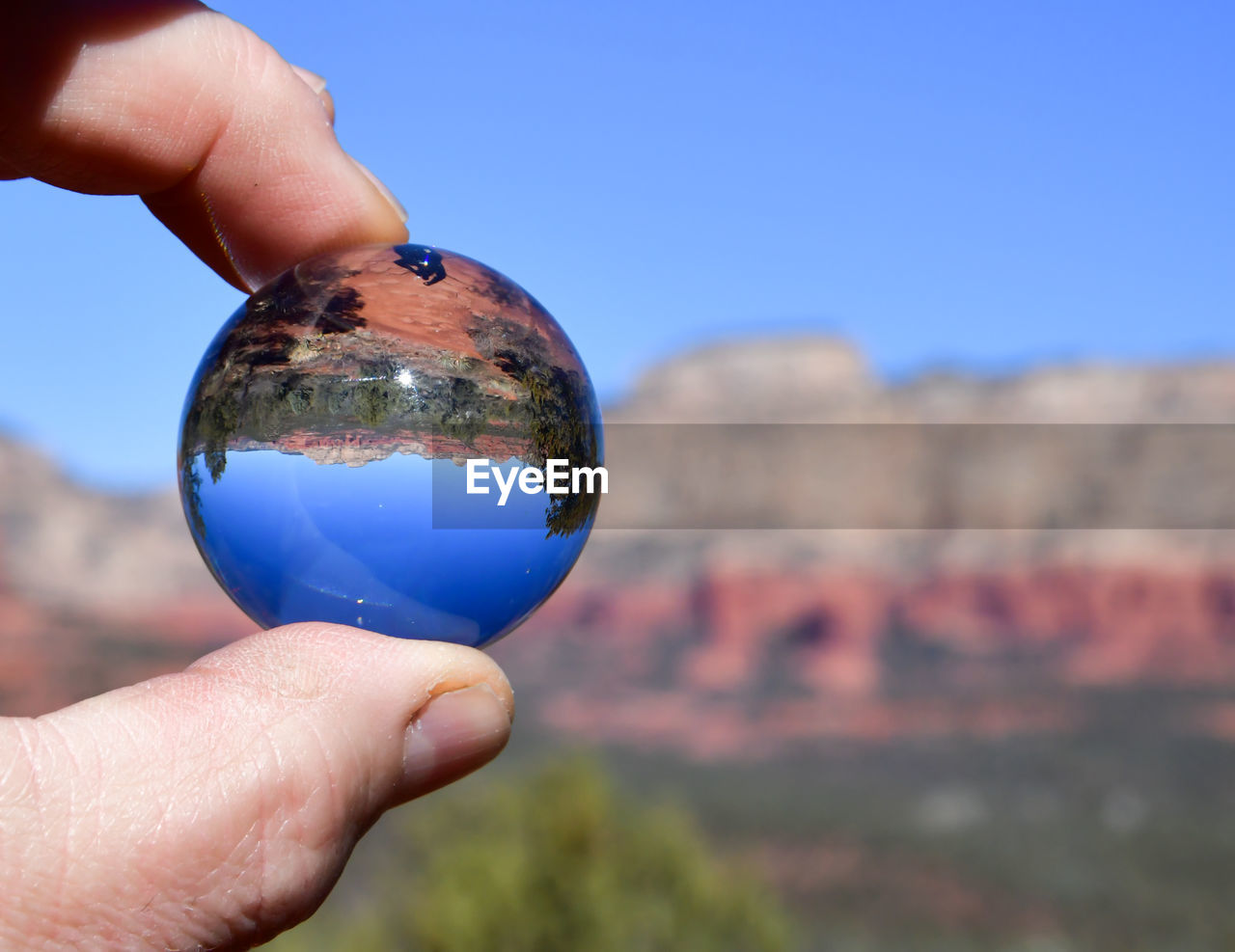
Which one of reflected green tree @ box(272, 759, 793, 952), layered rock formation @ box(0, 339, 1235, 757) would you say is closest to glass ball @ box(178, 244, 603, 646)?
reflected green tree @ box(272, 759, 793, 952)

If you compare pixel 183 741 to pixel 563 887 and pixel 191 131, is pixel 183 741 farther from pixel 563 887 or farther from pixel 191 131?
pixel 563 887

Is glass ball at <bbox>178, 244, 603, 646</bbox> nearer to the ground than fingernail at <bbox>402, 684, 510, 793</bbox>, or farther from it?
farther from it

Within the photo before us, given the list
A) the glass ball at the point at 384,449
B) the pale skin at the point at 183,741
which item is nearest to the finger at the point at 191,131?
the pale skin at the point at 183,741

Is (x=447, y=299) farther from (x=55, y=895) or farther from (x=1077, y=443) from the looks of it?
(x=1077, y=443)

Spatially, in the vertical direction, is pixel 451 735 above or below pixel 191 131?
below

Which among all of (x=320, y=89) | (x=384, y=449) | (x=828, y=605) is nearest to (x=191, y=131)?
(x=320, y=89)

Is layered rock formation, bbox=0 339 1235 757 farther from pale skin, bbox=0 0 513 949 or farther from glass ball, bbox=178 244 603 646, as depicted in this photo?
glass ball, bbox=178 244 603 646

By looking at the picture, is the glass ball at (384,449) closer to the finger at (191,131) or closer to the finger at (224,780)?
the finger at (224,780)
